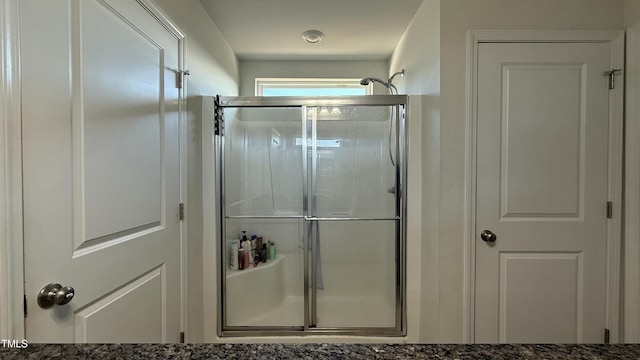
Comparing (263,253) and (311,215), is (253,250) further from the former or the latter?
(311,215)

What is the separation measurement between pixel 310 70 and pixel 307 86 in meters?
0.16

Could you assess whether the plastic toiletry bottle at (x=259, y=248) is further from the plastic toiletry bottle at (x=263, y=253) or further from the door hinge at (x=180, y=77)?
the door hinge at (x=180, y=77)

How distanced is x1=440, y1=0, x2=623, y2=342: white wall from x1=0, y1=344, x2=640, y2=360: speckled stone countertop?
943 millimetres

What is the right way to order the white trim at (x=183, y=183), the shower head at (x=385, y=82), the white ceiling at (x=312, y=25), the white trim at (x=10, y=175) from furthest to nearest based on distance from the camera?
1. the shower head at (x=385, y=82)
2. the white ceiling at (x=312, y=25)
3. the white trim at (x=183, y=183)
4. the white trim at (x=10, y=175)

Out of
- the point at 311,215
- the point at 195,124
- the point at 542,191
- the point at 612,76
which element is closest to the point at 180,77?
the point at 195,124

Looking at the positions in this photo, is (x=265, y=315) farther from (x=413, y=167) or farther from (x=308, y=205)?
(x=413, y=167)

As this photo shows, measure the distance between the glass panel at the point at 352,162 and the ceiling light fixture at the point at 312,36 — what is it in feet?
2.22

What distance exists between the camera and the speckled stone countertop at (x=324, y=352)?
1.45ft

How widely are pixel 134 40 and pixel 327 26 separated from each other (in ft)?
4.42

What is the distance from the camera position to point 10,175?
2.15ft

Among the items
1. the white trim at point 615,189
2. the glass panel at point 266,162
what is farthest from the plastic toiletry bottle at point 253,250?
the white trim at point 615,189

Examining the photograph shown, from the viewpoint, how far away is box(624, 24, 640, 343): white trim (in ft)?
4.24

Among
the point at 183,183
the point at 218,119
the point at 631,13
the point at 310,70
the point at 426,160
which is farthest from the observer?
the point at 310,70

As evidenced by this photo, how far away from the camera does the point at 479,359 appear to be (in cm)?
44
